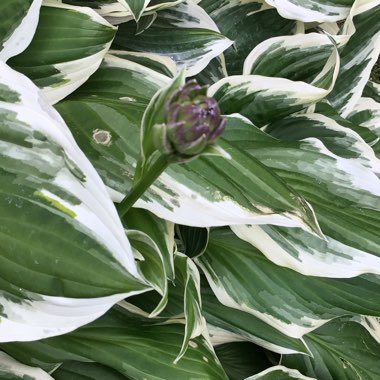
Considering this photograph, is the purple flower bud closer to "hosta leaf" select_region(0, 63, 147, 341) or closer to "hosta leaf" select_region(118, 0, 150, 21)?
"hosta leaf" select_region(0, 63, 147, 341)

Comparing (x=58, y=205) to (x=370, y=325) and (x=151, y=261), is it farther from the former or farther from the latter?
(x=370, y=325)

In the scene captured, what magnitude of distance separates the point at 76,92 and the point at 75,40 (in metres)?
0.07

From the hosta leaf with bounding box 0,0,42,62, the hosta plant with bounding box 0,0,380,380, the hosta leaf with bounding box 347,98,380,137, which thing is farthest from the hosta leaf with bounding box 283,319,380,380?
the hosta leaf with bounding box 0,0,42,62

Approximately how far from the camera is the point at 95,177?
17.1 inches

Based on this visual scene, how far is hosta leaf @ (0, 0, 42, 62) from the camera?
0.53m

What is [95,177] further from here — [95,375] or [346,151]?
[346,151]

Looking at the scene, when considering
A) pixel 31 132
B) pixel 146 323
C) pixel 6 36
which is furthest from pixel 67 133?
pixel 146 323

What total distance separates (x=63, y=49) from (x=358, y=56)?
402 millimetres

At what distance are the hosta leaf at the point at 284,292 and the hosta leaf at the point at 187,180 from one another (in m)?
0.17

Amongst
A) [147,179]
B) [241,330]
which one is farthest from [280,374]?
[147,179]

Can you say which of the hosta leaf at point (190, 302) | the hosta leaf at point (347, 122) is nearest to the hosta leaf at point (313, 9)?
the hosta leaf at point (347, 122)

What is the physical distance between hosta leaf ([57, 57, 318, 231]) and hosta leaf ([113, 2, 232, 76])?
134 millimetres

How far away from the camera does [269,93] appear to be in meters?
0.67

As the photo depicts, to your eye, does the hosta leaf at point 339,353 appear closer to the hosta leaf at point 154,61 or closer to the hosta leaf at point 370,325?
the hosta leaf at point 370,325
